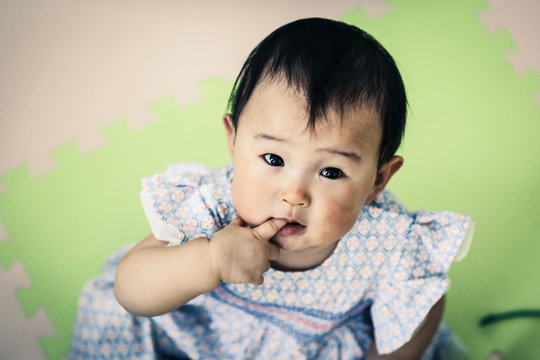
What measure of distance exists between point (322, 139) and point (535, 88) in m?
1.10

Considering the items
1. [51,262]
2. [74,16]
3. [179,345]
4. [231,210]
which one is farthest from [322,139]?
[74,16]

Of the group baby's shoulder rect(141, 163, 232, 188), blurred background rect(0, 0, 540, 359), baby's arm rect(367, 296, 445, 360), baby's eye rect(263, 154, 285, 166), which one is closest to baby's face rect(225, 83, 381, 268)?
baby's eye rect(263, 154, 285, 166)

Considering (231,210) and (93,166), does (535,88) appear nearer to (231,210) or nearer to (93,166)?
(231,210)

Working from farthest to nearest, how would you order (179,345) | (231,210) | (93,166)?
(93,166)
(179,345)
(231,210)

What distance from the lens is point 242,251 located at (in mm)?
683

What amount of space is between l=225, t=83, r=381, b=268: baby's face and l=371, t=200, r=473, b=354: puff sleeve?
229 mm

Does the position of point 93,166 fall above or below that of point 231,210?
above

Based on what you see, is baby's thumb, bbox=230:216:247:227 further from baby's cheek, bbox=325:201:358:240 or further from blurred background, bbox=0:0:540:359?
blurred background, bbox=0:0:540:359

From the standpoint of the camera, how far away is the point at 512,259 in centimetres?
118

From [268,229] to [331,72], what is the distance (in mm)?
238

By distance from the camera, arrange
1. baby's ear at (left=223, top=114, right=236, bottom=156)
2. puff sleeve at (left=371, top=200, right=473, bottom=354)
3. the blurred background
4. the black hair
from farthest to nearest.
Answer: the blurred background
puff sleeve at (left=371, top=200, right=473, bottom=354)
baby's ear at (left=223, top=114, right=236, bottom=156)
the black hair

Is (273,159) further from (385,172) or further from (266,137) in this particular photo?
(385,172)

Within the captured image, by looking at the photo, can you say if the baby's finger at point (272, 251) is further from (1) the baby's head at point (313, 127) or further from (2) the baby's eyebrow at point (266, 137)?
(2) the baby's eyebrow at point (266, 137)

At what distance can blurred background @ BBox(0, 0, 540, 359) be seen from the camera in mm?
1090
